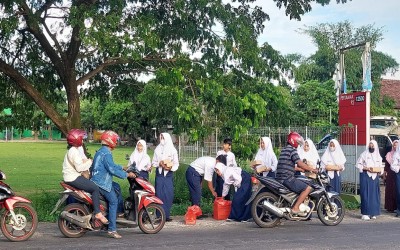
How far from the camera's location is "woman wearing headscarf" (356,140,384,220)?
11953 millimetres

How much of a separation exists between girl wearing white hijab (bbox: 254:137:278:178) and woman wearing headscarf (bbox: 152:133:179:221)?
6.16 ft

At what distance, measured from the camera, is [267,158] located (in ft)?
39.4

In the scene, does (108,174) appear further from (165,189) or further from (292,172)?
(292,172)

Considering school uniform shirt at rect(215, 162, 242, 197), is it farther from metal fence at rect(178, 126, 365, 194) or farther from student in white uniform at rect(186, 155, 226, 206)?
metal fence at rect(178, 126, 365, 194)

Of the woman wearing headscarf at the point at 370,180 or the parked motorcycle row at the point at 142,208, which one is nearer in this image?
the parked motorcycle row at the point at 142,208

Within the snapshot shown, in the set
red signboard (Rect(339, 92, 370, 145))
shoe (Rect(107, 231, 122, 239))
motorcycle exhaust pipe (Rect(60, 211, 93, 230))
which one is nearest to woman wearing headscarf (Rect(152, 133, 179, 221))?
shoe (Rect(107, 231, 122, 239))

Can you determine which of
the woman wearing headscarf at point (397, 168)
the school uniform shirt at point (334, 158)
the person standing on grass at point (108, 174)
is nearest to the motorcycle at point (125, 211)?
the person standing on grass at point (108, 174)

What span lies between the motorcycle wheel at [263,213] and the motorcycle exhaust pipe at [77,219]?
3.01 meters

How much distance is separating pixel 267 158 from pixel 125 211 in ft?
11.7

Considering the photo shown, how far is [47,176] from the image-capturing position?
77.0 ft

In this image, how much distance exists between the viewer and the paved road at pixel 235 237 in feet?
28.0

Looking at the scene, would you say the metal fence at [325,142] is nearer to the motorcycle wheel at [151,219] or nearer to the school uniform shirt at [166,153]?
the school uniform shirt at [166,153]

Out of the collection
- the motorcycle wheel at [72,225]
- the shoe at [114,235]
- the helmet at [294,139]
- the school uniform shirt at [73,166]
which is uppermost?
the helmet at [294,139]

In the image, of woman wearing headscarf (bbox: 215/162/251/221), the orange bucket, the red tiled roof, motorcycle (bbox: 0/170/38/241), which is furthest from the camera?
the red tiled roof
